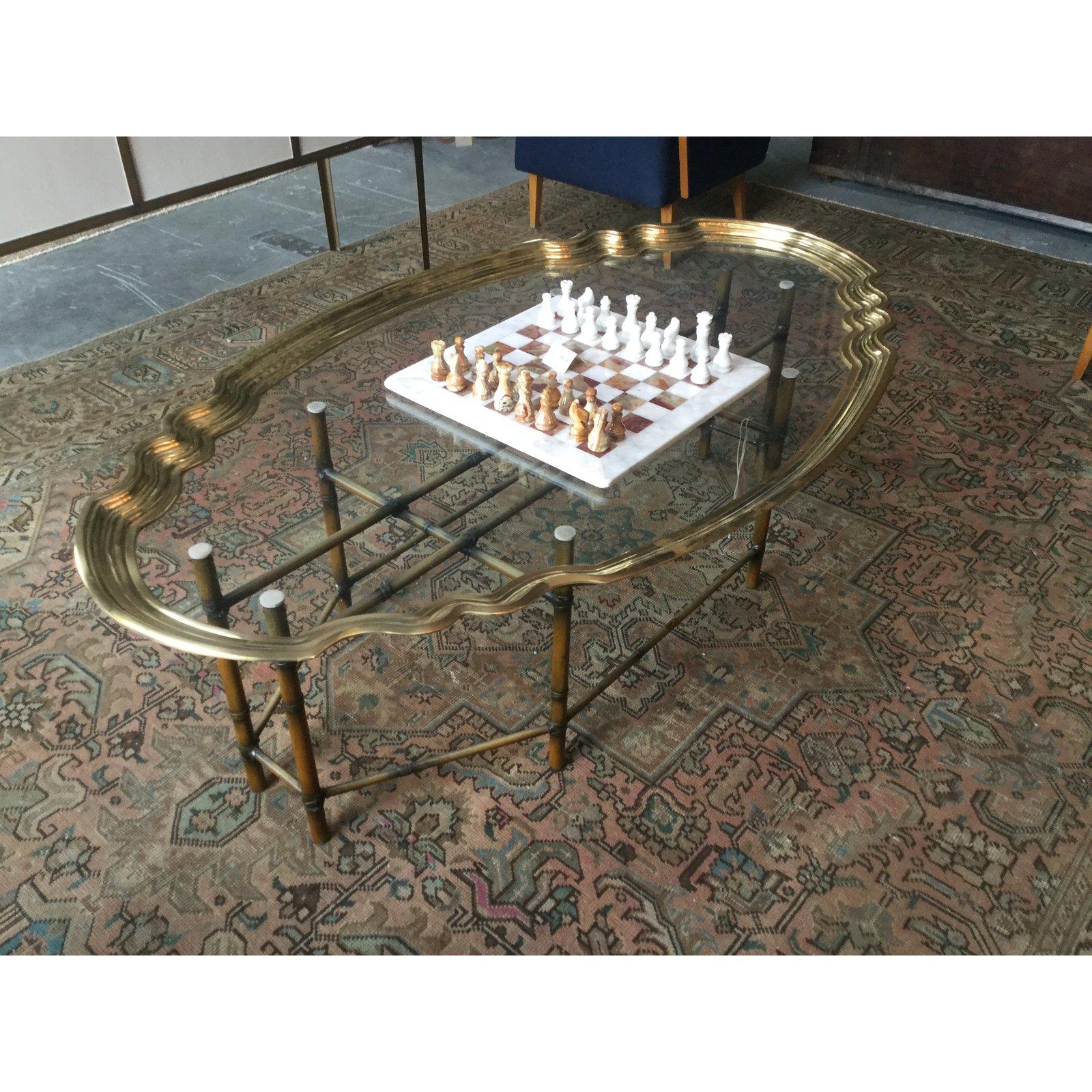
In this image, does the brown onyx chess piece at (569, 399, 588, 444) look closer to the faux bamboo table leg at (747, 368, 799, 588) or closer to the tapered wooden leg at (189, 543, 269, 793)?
the faux bamboo table leg at (747, 368, 799, 588)

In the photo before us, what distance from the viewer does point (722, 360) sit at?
1649mm

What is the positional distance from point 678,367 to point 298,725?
0.86 m

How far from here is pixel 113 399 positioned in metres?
2.40

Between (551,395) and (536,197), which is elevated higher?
(551,395)

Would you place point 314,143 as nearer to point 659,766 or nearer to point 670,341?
point 670,341

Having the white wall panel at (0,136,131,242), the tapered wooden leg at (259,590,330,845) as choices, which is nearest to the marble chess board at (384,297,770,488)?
the tapered wooden leg at (259,590,330,845)

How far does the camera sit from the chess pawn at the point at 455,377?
5.13 ft

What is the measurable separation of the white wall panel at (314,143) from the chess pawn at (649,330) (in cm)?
187

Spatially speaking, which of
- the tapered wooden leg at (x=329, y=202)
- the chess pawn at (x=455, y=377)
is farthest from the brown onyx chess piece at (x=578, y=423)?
the tapered wooden leg at (x=329, y=202)

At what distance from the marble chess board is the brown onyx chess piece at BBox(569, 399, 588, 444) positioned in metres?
0.01

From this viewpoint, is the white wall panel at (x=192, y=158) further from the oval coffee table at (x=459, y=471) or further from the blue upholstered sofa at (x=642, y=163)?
the oval coffee table at (x=459, y=471)

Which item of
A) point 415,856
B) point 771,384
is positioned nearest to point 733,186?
point 771,384

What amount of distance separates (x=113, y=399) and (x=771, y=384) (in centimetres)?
168

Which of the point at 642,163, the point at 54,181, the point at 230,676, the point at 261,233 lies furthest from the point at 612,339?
the point at 261,233
